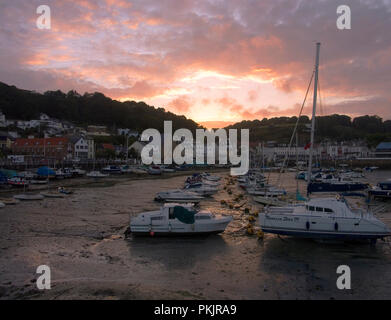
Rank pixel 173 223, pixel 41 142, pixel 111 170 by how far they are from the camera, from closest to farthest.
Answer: pixel 173 223 < pixel 111 170 < pixel 41 142

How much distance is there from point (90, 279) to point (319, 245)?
1166cm

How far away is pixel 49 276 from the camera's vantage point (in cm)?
1165

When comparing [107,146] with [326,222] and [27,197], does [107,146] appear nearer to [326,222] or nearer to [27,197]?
[27,197]

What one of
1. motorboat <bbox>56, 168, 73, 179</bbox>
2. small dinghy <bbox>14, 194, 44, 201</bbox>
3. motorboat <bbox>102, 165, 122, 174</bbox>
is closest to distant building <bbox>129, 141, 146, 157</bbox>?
motorboat <bbox>102, 165, 122, 174</bbox>

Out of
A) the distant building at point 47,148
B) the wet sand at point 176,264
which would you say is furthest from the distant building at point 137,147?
the wet sand at point 176,264

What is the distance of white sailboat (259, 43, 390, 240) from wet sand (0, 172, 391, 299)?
0.71 m

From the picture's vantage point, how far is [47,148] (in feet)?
254

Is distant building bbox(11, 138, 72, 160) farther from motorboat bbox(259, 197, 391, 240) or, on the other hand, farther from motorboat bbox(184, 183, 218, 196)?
motorboat bbox(259, 197, 391, 240)

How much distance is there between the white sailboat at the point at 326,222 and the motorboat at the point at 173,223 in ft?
11.1

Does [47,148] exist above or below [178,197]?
above

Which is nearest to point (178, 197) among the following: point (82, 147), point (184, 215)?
point (184, 215)

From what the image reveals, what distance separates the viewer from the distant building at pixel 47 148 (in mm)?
76375

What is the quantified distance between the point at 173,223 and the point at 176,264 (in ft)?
13.7
